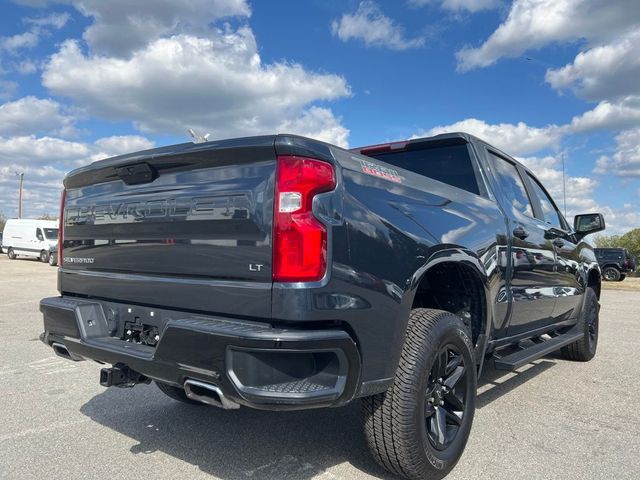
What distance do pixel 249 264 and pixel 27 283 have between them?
1583 cm

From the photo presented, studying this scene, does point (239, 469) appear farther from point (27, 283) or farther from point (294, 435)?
point (27, 283)

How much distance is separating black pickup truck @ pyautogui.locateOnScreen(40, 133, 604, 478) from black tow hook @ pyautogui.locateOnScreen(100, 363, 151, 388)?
0.01 m

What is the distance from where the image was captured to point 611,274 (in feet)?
87.1

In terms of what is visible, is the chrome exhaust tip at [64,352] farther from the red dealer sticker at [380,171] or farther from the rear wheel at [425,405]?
the red dealer sticker at [380,171]

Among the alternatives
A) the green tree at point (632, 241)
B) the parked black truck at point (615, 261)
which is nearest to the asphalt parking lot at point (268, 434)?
the parked black truck at point (615, 261)

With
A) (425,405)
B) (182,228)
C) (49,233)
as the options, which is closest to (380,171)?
(182,228)

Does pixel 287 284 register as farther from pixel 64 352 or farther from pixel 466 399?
pixel 64 352

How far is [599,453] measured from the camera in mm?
3213

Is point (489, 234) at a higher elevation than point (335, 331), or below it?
higher

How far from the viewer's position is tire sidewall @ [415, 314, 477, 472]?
2.61 meters

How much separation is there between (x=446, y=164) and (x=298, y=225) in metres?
2.21

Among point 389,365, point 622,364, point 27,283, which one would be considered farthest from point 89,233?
point 27,283

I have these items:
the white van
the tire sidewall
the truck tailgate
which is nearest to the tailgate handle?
the truck tailgate

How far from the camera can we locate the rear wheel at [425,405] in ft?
8.34
